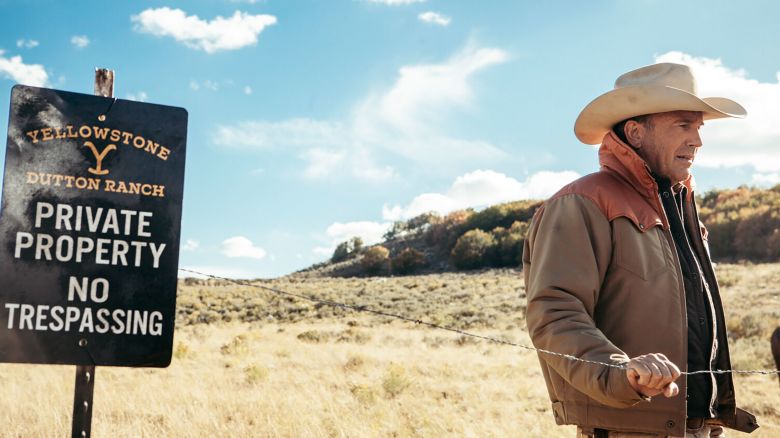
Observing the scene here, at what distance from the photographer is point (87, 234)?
4254mm

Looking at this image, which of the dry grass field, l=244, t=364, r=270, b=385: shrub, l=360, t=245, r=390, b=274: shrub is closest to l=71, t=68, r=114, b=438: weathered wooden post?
the dry grass field

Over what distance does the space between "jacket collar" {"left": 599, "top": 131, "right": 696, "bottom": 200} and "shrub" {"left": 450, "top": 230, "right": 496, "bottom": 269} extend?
50.3 metres

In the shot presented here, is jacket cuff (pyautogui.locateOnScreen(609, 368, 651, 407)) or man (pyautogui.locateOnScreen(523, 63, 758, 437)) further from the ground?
man (pyautogui.locateOnScreen(523, 63, 758, 437))

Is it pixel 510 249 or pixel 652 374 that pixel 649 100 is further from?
pixel 510 249

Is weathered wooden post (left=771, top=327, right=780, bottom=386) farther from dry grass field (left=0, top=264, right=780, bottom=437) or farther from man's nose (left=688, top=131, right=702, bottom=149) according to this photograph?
dry grass field (left=0, top=264, right=780, bottom=437)

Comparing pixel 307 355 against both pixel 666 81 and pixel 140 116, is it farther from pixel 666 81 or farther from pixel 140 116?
pixel 666 81

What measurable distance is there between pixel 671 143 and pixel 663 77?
30cm

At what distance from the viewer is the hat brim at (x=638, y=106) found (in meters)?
2.73

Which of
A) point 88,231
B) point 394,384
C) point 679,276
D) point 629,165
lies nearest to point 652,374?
point 679,276

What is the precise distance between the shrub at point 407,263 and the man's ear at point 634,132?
5267 cm

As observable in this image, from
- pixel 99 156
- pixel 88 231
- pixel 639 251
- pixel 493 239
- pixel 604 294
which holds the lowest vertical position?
pixel 604 294

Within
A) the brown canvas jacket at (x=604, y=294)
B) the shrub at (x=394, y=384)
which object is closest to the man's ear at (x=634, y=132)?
the brown canvas jacket at (x=604, y=294)

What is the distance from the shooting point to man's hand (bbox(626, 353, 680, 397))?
200 cm

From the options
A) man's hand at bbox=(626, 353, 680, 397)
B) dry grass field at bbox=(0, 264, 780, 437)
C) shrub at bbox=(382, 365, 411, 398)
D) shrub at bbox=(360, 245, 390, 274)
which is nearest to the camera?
man's hand at bbox=(626, 353, 680, 397)
